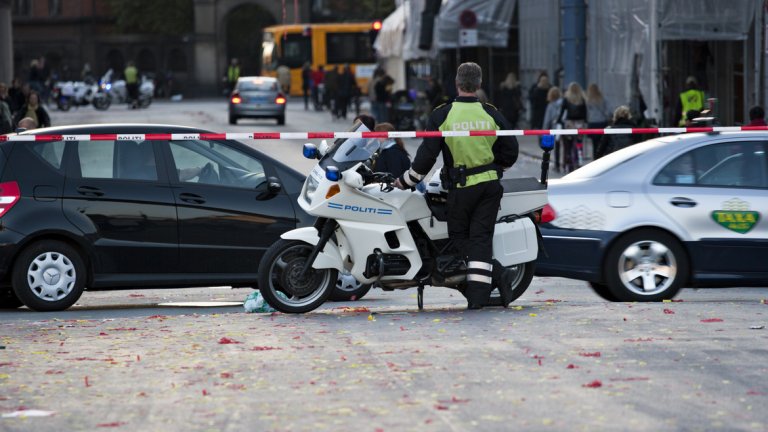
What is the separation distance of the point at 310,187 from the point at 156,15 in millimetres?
72531

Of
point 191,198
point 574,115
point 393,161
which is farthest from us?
point 574,115

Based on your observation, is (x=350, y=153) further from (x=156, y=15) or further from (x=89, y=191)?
(x=156, y=15)

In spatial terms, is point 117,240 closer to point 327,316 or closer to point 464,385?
point 327,316

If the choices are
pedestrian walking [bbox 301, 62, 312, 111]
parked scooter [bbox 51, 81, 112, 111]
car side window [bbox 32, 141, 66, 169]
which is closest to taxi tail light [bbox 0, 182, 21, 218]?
car side window [bbox 32, 141, 66, 169]

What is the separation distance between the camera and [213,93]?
81375mm

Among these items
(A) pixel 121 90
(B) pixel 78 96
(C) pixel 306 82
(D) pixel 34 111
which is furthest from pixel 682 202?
(A) pixel 121 90

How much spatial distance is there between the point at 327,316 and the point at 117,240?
213 cm

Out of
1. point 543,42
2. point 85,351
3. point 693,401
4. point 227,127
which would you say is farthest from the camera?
point 227,127

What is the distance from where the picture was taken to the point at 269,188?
11.4 m

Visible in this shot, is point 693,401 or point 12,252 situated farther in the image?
point 12,252

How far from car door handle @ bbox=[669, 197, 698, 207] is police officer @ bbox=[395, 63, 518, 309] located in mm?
1567

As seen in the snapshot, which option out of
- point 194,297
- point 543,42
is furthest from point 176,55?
point 194,297

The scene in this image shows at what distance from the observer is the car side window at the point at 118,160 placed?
11258 mm

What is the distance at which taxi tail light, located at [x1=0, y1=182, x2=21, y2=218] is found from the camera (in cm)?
1098
